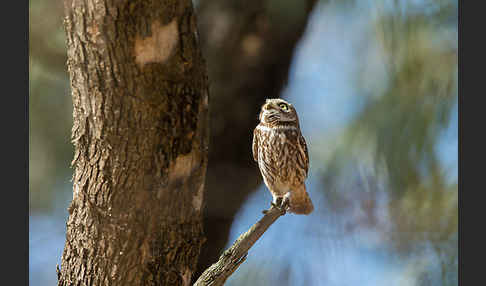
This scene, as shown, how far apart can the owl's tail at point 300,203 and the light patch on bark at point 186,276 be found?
12.5 inches

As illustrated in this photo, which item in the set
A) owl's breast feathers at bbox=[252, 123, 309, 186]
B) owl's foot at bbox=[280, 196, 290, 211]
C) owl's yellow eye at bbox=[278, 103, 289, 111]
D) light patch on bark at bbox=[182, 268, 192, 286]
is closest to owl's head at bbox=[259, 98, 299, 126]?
owl's yellow eye at bbox=[278, 103, 289, 111]

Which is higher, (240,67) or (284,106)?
(240,67)

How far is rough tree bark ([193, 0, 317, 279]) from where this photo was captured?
4.77 ft

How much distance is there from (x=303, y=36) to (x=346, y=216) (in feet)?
1.93

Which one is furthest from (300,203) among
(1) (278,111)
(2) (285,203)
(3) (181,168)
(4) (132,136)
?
(4) (132,136)

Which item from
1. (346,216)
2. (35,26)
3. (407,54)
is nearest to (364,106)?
(407,54)

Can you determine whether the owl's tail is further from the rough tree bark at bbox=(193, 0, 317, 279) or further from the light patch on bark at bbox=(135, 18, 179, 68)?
the light patch on bark at bbox=(135, 18, 179, 68)

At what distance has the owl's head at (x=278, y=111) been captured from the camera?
3.84ft

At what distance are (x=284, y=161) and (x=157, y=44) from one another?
1.68 feet

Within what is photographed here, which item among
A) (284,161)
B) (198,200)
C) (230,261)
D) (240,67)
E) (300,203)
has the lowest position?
(230,261)

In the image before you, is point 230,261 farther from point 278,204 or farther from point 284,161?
point 284,161

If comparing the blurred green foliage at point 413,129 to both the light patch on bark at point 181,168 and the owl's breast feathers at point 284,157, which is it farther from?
the light patch on bark at point 181,168

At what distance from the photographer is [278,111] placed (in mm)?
1175

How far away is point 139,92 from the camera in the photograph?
3.38ft
